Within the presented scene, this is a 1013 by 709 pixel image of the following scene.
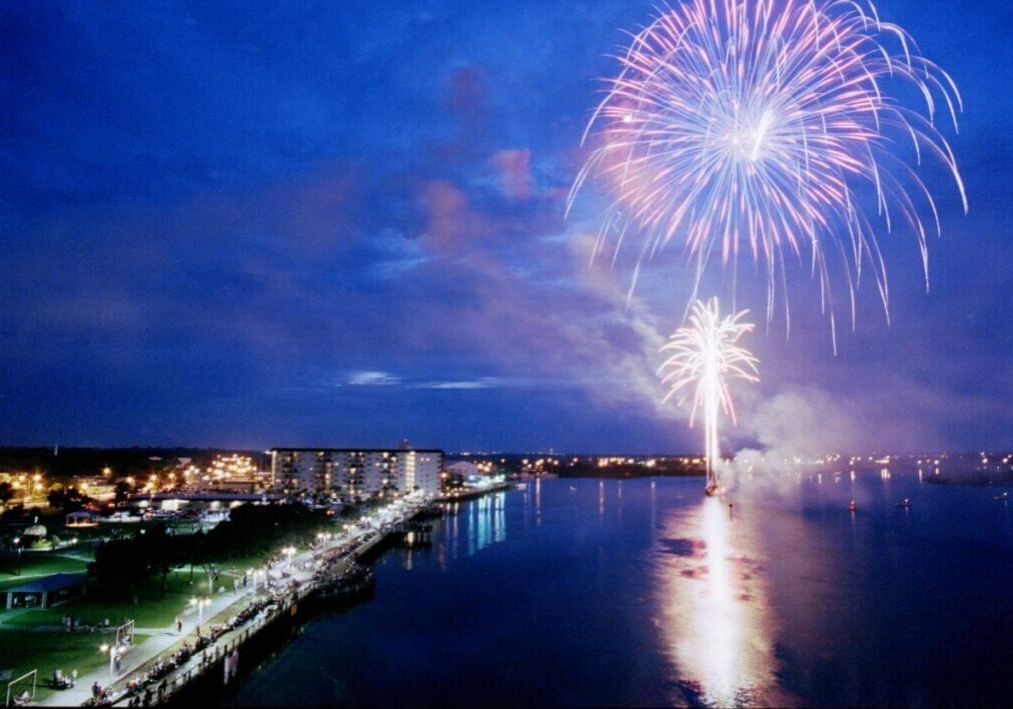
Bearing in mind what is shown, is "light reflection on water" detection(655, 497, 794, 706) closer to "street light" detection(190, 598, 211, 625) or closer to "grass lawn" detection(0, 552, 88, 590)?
"street light" detection(190, 598, 211, 625)

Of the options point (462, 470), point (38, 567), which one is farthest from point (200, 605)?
point (462, 470)

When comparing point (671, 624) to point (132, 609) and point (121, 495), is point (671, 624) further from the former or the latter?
point (121, 495)

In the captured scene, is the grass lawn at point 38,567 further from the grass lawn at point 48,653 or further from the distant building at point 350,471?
the distant building at point 350,471

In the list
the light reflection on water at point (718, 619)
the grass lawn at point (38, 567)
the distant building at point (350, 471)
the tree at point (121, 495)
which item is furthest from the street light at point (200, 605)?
the distant building at point (350, 471)

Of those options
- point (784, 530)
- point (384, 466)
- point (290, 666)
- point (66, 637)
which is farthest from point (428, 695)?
point (384, 466)

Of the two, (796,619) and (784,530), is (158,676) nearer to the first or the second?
(796,619)
